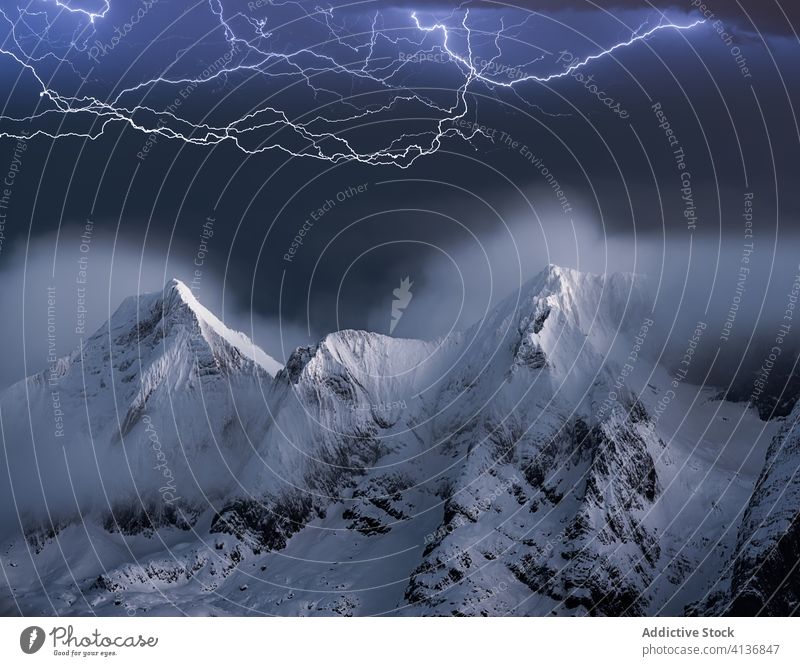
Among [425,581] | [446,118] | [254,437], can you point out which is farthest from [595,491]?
[446,118]

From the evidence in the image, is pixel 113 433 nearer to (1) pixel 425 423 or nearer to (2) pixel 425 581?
(2) pixel 425 581
